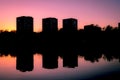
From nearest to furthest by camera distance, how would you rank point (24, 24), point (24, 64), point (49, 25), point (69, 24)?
point (24, 64) < point (24, 24) < point (49, 25) < point (69, 24)

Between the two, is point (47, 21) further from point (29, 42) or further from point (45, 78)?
point (45, 78)

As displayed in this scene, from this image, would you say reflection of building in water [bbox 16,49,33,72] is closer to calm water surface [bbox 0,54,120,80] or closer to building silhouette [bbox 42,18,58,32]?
calm water surface [bbox 0,54,120,80]

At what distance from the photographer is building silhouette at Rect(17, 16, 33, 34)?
126 m

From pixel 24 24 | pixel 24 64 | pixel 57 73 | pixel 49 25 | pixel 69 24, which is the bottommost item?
pixel 57 73

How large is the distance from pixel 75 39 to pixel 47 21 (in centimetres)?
3440

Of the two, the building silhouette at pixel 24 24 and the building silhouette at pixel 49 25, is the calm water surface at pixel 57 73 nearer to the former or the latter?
the building silhouette at pixel 24 24

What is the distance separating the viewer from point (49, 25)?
130250 mm

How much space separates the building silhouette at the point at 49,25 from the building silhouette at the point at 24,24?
680cm

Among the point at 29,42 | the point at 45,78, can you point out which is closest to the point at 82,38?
the point at 29,42

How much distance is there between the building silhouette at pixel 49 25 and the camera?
5037 inches

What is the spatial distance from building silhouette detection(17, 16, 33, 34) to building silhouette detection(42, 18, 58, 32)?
6800 millimetres

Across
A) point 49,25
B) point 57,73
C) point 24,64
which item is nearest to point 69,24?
point 49,25

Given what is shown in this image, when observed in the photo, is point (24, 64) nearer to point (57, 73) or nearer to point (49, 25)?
point (57, 73)

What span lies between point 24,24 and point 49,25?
1273 centimetres
